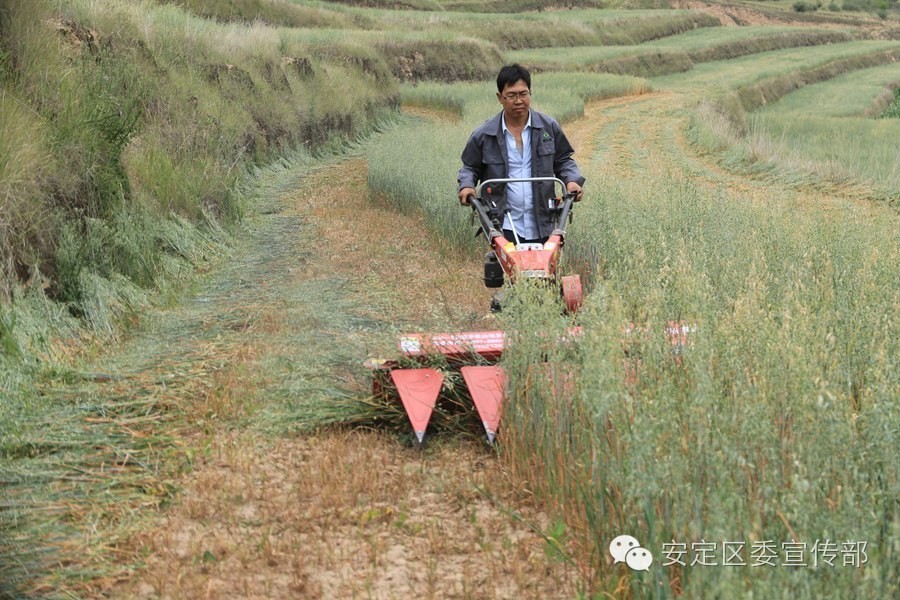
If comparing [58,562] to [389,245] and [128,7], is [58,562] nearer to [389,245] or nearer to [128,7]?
[389,245]

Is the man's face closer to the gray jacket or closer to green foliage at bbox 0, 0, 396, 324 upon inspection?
the gray jacket

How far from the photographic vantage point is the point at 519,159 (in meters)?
6.28

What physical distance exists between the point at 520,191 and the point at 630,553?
344cm

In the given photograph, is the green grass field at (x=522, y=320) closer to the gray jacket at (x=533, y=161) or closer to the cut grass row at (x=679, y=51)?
the gray jacket at (x=533, y=161)

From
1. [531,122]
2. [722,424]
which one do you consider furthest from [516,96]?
[722,424]

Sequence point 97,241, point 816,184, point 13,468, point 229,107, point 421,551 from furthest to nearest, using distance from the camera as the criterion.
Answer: point 816,184
point 229,107
point 97,241
point 13,468
point 421,551

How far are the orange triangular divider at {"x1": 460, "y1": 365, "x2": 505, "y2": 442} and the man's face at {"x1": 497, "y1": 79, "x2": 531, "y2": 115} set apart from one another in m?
1.85

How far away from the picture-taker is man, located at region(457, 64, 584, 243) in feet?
20.1

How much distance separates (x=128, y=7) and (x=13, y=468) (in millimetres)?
8602

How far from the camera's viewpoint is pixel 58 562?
356 cm

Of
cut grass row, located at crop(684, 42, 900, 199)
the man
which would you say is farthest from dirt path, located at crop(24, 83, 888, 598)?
cut grass row, located at crop(684, 42, 900, 199)

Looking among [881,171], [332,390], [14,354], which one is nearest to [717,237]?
[332,390]

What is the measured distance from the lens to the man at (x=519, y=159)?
614cm

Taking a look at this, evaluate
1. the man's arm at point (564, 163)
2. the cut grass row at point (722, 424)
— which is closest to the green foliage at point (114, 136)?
the man's arm at point (564, 163)
